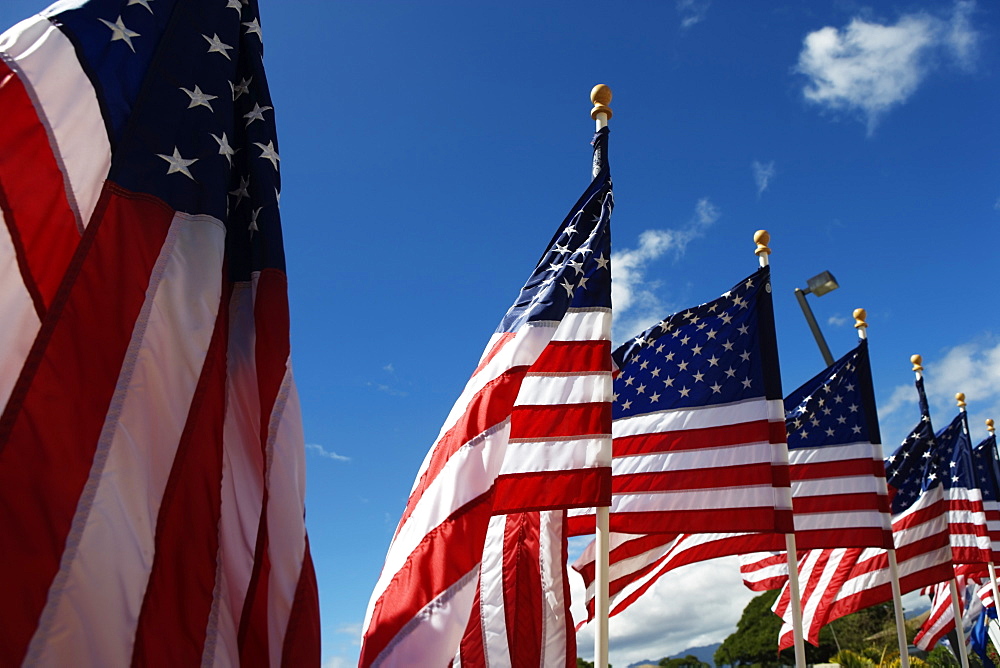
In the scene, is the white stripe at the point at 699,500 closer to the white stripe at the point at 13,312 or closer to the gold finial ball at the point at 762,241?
the gold finial ball at the point at 762,241

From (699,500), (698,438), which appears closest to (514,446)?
(699,500)

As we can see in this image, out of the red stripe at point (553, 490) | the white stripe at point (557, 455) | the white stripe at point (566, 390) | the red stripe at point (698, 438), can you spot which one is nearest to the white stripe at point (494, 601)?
the red stripe at point (553, 490)

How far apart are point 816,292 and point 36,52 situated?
1248 centimetres

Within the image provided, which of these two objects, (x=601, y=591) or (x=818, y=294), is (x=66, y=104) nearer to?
(x=601, y=591)

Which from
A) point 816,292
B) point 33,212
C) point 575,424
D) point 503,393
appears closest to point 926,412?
point 816,292

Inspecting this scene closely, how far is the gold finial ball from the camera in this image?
432 inches

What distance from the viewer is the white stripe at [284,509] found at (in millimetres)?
3740

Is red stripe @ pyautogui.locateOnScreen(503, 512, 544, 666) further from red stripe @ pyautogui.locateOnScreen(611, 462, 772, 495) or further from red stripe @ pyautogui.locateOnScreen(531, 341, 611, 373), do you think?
red stripe @ pyautogui.locateOnScreen(531, 341, 611, 373)

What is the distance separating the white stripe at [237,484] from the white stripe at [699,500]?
578cm

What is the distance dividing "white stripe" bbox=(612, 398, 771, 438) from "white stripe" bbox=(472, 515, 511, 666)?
83.9 inches

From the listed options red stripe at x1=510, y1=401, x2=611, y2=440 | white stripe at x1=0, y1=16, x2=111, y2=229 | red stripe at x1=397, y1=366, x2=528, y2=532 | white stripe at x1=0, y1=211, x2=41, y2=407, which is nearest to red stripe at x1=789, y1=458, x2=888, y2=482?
red stripe at x1=510, y1=401, x2=611, y2=440

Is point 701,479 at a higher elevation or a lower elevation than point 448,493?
higher

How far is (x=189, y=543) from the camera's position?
11.3ft

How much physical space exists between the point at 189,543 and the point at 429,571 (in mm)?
2485
